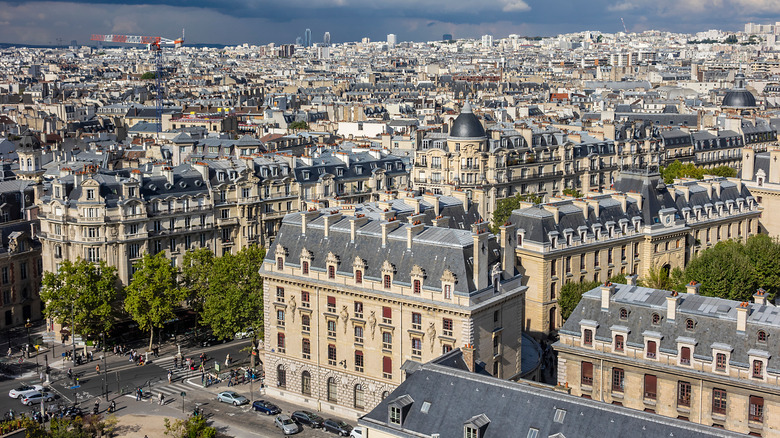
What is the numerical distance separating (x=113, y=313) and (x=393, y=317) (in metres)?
33.7

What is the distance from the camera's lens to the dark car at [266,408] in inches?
2889

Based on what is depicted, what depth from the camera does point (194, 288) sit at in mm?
92750

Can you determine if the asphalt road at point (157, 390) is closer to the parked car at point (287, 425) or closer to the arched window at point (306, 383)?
the parked car at point (287, 425)

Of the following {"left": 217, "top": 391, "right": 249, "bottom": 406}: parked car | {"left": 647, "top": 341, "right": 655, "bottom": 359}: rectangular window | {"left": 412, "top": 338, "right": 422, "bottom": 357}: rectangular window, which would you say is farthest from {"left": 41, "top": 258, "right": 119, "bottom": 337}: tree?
{"left": 647, "top": 341, "right": 655, "bottom": 359}: rectangular window

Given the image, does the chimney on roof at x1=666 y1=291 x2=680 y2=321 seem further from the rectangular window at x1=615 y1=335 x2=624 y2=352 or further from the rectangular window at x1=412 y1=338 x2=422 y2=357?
the rectangular window at x1=412 y1=338 x2=422 y2=357

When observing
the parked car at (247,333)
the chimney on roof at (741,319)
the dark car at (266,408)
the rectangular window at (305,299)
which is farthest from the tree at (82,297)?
the chimney on roof at (741,319)

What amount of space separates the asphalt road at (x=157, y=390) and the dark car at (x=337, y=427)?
55 cm

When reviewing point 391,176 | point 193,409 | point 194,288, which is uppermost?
point 391,176

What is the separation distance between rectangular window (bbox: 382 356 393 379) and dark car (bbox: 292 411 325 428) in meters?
5.91

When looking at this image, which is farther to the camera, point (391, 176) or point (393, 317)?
point (391, 176)

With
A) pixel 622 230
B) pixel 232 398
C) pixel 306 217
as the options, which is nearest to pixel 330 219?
pixel 306 217

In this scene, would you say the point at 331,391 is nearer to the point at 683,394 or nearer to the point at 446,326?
the point at 446,326

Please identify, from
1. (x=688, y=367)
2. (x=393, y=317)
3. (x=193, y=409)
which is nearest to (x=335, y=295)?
(x=393, y=317)

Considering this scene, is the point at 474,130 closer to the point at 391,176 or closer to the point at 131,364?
the point at 391,176
